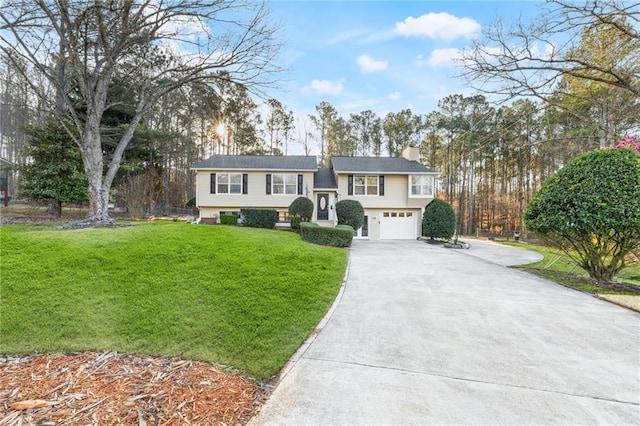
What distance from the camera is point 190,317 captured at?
172 inches

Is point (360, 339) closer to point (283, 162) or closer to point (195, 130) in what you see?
point (283, 162)

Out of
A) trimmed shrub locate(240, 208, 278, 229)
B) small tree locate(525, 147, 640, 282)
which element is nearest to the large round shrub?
trimmed shrub locate(240, 208, 278, 229)

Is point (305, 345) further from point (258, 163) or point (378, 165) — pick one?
point (378, 165)

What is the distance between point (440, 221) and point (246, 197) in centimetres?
1186

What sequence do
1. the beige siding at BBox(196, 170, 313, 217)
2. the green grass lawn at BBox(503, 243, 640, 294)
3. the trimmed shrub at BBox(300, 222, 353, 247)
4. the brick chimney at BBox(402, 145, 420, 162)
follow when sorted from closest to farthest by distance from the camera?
1. the green grass lawn at BBox(503, 243, 640, 294)
2. the trimmed shrub at BBox(300, 222, 353, 247)
3. the beige siding at BBox(196, 170, 313, 217)
4. the brick chimney at BBox(402, 145, 420, 162)

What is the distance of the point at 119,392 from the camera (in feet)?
9.11

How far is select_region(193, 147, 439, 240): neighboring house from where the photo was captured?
55.3 feet

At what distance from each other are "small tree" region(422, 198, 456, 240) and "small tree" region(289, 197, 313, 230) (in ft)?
24.3

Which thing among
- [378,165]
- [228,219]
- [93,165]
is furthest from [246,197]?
[378,165]

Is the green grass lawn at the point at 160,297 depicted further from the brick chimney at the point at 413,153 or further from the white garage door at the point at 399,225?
the brick chimney at the point at 413,153

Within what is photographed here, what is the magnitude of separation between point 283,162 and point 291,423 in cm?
1665

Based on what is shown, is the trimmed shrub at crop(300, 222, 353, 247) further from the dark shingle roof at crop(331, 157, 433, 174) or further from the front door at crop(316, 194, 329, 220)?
the dark shingle roof at crop(331, 157, 433, 174)

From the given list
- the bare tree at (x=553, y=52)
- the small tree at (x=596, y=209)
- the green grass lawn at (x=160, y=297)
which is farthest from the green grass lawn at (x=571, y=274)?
the green grass lawn at (x=160, y=297)

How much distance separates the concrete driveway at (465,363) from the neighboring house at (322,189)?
1139 cm
